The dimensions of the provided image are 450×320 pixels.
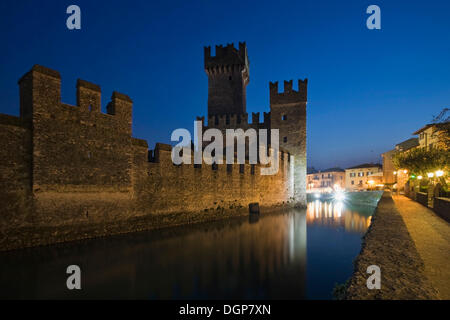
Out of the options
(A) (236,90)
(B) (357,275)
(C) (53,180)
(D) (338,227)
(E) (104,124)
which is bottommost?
(D) (338,227)

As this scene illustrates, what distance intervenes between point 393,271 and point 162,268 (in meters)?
4.99

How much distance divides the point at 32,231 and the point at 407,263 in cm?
942

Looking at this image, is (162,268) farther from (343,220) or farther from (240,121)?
(240,121)

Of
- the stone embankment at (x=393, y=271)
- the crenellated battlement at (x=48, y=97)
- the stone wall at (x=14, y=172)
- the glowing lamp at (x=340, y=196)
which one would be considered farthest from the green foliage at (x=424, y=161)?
the stone wall at (x=14, y=172)

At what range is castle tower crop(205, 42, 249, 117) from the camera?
29406 millimetres

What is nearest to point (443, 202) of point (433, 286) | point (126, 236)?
point (433, 286)

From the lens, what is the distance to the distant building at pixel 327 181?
2546 inches

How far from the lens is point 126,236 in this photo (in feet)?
30.4

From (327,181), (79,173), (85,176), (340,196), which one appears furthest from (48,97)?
(327,181)

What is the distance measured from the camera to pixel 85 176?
870 centimetres

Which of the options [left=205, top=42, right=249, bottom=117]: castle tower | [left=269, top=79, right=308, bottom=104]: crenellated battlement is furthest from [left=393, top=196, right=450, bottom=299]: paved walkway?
[left=205, top=42, right=249, bottom=117]: castle tower

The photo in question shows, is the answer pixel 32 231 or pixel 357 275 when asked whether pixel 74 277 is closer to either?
pixel 32 231

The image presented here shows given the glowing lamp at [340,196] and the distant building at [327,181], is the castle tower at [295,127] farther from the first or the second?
the distant building at [327,181]

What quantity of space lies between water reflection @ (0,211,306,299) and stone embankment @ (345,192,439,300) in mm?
1387
